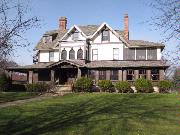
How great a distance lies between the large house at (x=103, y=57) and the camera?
3234cm

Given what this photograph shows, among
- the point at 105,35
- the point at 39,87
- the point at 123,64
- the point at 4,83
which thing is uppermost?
the point at 105,35

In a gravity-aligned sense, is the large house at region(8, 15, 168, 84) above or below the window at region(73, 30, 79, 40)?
below

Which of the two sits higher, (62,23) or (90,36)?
(62,23)

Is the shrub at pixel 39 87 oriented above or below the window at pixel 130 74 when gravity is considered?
below

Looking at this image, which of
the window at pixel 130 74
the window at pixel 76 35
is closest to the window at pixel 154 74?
the window at pixel 130 74

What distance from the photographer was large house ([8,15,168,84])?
32344 mm

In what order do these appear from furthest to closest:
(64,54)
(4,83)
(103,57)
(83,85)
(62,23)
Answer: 1. (62,23)
2. (64,54)
3. (103,57)
4. (4,83)
5. (83,85)

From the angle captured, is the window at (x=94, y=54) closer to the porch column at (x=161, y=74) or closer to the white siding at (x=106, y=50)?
the white siding at (x=106, y=50)

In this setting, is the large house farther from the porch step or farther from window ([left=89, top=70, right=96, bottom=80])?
the porch step

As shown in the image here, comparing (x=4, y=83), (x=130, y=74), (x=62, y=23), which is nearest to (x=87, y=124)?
(x=130, y=74)

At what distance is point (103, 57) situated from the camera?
3491cm

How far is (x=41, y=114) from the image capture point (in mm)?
13555

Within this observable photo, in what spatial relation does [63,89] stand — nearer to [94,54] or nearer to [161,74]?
[94,54]

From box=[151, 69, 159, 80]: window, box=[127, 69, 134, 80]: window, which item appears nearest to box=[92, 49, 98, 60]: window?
box=[127, 69, 134, 80]: window
